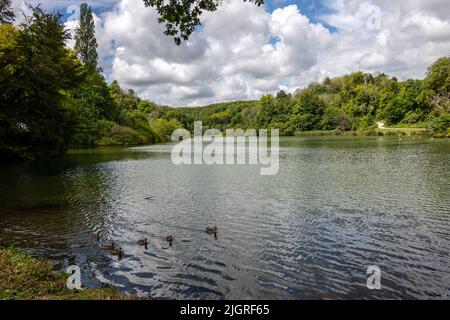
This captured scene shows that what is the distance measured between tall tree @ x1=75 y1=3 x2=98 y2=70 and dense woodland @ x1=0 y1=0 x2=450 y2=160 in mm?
220

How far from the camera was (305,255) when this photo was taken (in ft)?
39.3

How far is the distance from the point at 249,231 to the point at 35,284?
341 inches

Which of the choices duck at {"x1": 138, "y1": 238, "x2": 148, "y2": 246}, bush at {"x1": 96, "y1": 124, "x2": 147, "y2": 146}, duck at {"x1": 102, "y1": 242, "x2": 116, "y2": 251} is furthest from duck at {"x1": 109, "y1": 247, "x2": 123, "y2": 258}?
bush at {"x1": 96, "y1": 124, "x2": 147, "y2": 146}

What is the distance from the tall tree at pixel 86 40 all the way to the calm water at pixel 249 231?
198ft

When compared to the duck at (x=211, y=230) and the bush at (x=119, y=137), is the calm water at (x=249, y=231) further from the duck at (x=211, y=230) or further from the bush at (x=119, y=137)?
the bush at (x=119, y=137)

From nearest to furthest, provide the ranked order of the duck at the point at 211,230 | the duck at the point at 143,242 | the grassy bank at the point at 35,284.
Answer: the grassy bank at the point at 35,284
the duck at the point at 143,242
the duck at the point at 211,230

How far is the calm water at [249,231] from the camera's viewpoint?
→ 985 centimetres

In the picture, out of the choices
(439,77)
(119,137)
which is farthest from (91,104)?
(439,77)

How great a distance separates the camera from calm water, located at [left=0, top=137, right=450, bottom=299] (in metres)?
9.85

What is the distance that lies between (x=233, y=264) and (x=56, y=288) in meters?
5.20

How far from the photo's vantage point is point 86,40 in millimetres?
80938

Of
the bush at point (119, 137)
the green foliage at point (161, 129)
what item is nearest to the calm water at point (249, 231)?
→ the bush at point (119, 137)

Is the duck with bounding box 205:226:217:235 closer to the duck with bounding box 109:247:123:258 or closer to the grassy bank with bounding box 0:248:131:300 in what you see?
the duck with bounding box 109:247:123:258
